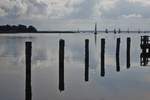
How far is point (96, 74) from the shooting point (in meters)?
29.3

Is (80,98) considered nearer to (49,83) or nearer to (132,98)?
(132,98)

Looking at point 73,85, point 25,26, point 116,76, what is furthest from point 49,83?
point 25,26

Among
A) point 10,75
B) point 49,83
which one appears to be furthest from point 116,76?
point 10,75

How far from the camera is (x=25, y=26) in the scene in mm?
198250

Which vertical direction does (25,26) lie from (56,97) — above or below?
above

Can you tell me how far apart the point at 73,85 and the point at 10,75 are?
22.2 feet

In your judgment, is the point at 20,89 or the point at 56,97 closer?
the point at 56,97

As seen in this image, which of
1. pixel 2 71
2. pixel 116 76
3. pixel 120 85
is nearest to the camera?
pixel 120 85

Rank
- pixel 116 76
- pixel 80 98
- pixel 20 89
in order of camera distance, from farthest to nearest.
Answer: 1. pixel 116 76
2. pixel 20 89
3. pixel 80 98

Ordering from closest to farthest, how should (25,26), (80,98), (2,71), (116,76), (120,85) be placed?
(80,98) → (120,85) → (116,76) → (2,71) → (25,26)

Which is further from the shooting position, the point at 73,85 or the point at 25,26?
the point at 25,26

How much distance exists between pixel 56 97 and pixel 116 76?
889 centimetres

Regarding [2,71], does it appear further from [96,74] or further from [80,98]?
[80,98]

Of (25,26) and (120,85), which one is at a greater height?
(25,26)
